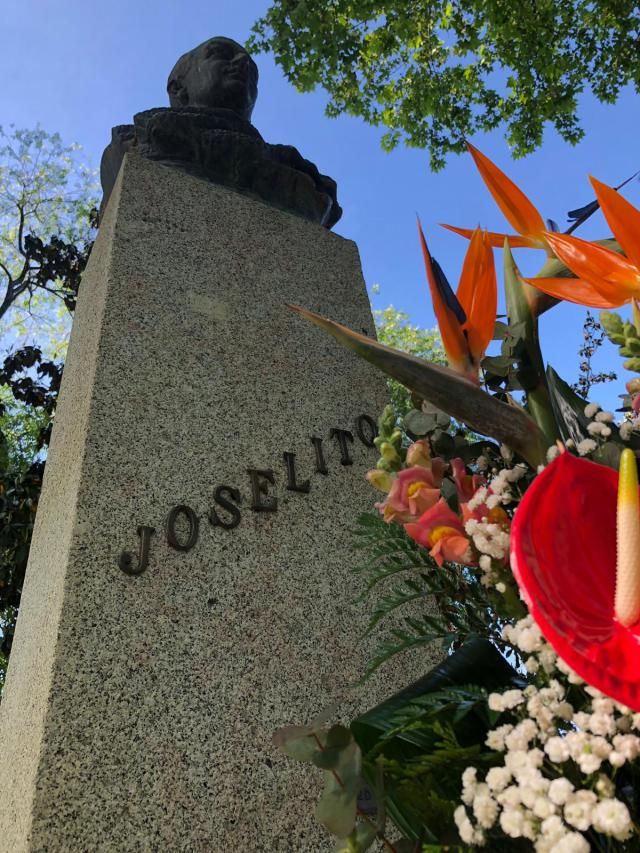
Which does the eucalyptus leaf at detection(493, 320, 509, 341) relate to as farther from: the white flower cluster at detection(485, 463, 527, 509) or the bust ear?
the bust ear

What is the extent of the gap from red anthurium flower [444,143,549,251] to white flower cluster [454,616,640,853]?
555 millimetres

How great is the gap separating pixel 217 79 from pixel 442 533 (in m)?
3.49

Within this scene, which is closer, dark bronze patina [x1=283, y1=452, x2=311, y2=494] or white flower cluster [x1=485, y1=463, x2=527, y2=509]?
white flower cluster [x1=485, y1=463, x2=527, y2=509]

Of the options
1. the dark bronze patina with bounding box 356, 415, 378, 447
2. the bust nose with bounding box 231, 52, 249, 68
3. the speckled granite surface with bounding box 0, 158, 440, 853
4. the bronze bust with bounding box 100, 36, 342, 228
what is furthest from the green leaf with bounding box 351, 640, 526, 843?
the bust nose with bounding box 231, 52, 249, 68

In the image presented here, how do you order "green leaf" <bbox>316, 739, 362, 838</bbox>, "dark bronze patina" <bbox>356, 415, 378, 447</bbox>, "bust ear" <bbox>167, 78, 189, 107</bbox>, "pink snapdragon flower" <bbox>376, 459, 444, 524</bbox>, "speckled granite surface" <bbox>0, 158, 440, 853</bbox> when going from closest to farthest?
"green leaf" <bbox>316, 739, 362, 838</bbox> < "pink snapdragon flower" <bbox>376, 459, 444, 524</bbox> < "speckled granite surface" <bbox>0, 158, 440, 853</bbox> < "dark bronze patina" <bbox>356, 415, 378, 447</bbox> < "bust ear" <bbox>167, 78, 189, 107</bbox>

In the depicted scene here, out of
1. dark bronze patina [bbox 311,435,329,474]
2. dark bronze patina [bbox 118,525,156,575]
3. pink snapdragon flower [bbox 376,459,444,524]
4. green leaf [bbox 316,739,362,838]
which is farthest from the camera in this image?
dark bronze patina [bbox 311,435,329,474]

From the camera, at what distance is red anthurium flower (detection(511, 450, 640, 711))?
58cm

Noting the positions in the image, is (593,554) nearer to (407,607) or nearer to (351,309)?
(407,607)

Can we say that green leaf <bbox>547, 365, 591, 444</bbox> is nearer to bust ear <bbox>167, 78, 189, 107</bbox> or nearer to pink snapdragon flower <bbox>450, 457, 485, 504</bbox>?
pink snapdragon flower <bbox>450, 457, 485, 504</bbox>

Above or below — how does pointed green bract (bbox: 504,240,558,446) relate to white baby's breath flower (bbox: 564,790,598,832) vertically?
above

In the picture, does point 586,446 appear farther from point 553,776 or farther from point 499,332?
point 553,776

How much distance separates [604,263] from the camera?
0.84m

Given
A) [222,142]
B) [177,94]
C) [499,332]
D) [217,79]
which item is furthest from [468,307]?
[177,94]

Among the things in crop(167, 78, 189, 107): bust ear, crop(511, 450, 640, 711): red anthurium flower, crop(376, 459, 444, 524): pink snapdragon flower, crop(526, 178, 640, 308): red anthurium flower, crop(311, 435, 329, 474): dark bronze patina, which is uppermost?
crop(167, 78, 189, 107): bust ear
